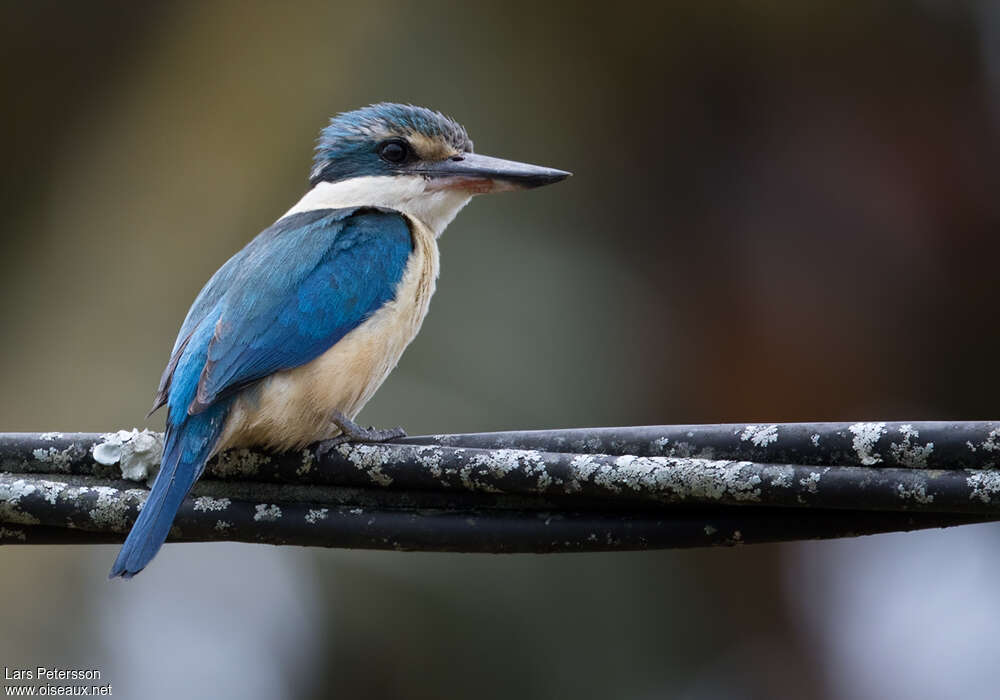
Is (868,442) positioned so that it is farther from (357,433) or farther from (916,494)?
(357,433)

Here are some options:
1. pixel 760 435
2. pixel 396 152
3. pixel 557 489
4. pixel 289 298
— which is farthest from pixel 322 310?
pixel 760 435

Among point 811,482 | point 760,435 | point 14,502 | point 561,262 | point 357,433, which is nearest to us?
point 811,482

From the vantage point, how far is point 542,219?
23.1 ft

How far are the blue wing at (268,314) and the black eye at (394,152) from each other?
432mm

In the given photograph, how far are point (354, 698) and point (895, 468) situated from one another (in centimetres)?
462

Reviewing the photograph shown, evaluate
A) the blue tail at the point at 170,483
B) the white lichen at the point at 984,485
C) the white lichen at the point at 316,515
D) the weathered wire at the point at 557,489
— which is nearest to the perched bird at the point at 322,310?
the blue tail at the point at 170,483

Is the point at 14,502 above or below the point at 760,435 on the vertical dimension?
below

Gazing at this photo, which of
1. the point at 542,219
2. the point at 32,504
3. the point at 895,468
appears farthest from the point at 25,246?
the point at 895,468

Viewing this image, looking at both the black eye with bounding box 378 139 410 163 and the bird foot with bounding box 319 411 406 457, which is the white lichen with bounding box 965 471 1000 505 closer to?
the bird foot with bounding box 319 411 406 457

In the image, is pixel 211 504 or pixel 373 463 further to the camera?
pixel 211 504

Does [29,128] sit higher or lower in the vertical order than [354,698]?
higher

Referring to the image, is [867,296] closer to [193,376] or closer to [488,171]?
[488,171]

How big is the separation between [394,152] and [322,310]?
1071 millimetres

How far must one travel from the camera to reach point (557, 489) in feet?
7.30
